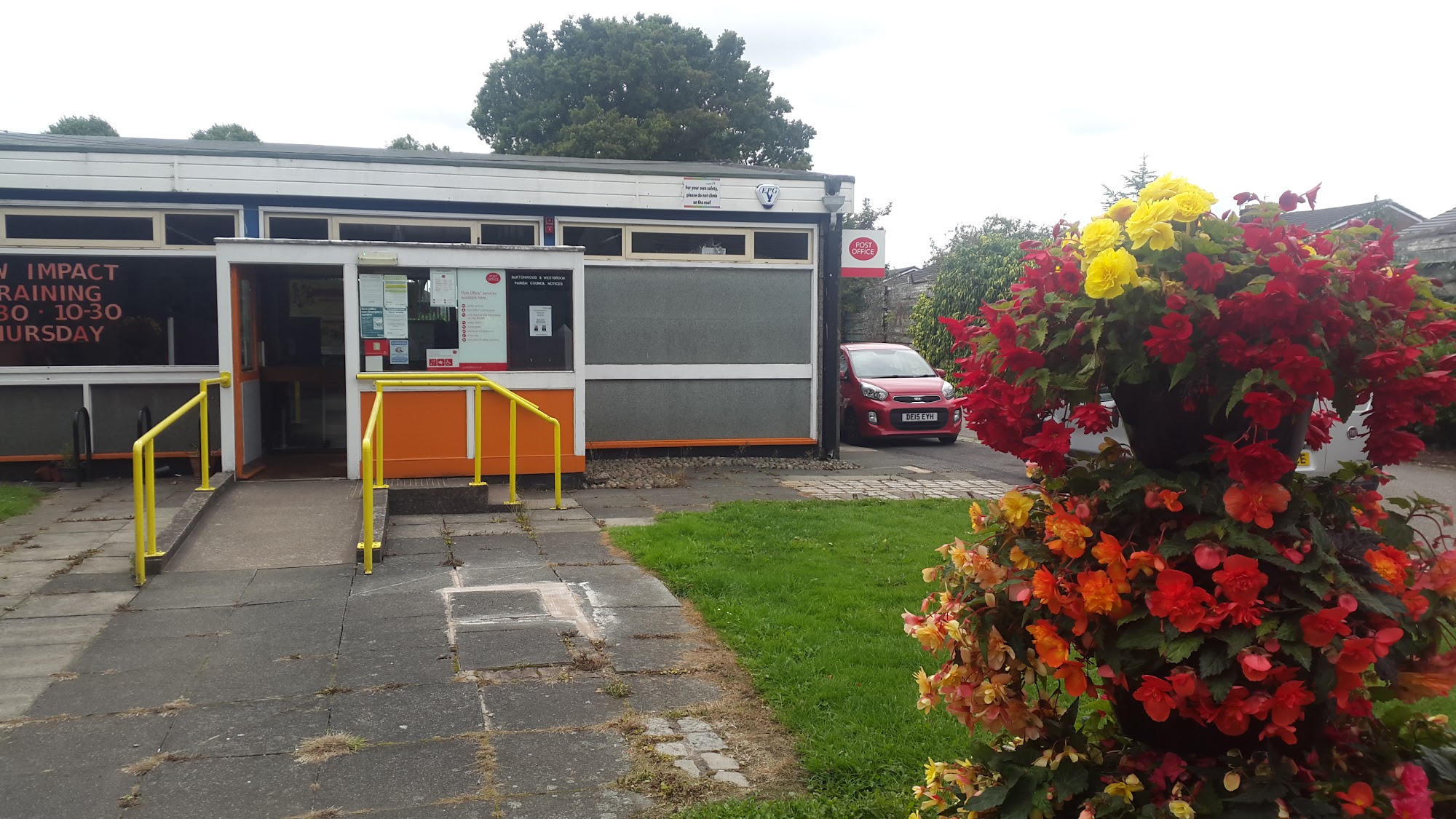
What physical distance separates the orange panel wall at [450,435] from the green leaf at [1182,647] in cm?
839

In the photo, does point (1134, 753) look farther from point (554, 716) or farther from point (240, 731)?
point (240, 731)

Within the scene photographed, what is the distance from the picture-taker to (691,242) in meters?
13.2

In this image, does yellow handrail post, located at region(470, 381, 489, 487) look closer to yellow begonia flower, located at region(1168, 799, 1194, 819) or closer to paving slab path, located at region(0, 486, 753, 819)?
paving slab path, located at region(0, 486, 753, 819)

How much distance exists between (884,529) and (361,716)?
16.5 ft

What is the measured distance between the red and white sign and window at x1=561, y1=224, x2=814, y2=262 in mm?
486

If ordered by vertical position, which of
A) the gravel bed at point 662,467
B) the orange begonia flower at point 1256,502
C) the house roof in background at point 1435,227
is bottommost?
the gravel bed at point 662,467

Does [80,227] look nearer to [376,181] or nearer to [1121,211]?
[376,181]

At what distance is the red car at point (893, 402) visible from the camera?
55.1 feet

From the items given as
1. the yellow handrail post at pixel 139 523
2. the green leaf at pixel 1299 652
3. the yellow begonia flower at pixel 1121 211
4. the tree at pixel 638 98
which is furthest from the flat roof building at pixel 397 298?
the tree at pixel 638 98

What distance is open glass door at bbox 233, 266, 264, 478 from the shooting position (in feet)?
32.0

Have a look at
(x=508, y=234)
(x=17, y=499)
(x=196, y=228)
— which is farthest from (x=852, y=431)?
(x=17, y=499)

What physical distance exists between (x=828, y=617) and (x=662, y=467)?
22.3 ft

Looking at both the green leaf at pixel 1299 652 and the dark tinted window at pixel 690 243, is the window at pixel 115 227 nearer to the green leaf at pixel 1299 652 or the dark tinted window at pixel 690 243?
the dark tinted window at pixel 690 243

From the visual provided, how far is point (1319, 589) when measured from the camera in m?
2.14
